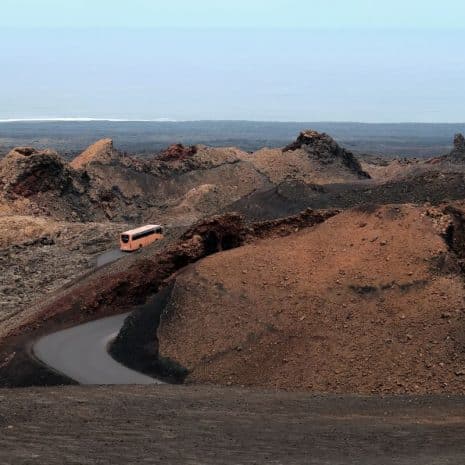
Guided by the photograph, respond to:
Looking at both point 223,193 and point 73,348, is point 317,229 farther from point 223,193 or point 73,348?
point 223,193

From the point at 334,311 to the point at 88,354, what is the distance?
762cm

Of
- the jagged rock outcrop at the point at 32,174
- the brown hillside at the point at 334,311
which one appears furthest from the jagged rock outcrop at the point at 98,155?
the brown hillside at the point at 334,311

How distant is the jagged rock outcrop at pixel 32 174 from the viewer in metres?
57.9

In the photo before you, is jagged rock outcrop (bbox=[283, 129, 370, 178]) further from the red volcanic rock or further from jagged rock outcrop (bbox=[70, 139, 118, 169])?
jagged rock outcrop (bbox=[70, 139, 118, 169])

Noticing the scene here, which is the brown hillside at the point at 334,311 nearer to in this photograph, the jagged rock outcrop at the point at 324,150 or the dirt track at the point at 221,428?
the dirt track at the point at 221,428

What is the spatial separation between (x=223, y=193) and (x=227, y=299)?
147 feet

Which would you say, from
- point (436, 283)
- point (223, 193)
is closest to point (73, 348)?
point (436, 283)

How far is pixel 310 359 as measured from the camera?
2017cm

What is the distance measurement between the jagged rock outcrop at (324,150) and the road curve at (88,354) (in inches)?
1923

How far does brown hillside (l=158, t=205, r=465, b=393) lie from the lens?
1931 centimetres

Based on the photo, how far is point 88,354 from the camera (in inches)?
945

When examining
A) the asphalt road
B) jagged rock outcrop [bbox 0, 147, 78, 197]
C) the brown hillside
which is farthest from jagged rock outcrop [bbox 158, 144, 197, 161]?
the brown hillside

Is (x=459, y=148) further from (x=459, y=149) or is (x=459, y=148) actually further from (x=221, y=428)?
(x=221, y=428)

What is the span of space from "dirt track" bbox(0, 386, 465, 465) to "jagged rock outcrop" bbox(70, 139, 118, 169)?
51.3m
